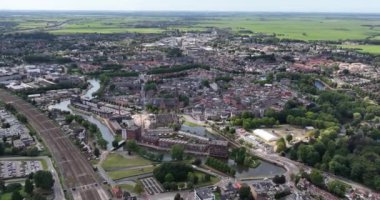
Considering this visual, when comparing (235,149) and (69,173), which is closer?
(69,173)

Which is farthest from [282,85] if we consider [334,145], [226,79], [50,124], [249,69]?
[50,124]

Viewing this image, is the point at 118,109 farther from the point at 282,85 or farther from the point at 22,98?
the point at 282,85

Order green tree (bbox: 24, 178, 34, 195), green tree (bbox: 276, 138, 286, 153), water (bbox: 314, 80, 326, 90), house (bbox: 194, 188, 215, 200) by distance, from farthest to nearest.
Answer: water (bbox: 314, 80, 326, 90), green tree (bbox: 276, 138, 286, 153), green tree (bbox: 24, 178, 34, 195), house (bbox: 194, 188, 215, 200)

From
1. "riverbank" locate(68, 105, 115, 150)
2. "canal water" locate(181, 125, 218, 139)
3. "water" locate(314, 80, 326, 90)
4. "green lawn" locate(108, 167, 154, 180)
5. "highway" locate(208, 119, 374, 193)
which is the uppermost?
"green lawn" locate(108, 167, 154, 180)

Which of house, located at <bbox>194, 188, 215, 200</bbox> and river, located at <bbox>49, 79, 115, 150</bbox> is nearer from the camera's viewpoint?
house, located at <bbox>194, 188, 215, 200</bbox>

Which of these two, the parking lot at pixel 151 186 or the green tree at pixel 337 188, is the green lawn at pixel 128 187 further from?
the green tree at pixel 337 188

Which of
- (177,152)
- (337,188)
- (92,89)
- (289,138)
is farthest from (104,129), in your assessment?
(337,188)

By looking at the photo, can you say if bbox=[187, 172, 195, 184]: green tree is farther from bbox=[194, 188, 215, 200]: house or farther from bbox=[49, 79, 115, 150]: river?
bbox=[49, 79, 115, 150]: river

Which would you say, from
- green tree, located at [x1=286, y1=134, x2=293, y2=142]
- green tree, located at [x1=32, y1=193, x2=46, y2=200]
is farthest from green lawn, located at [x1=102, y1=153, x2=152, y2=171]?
green tree, located at [x1=286, y1=134, x2=293, y2=142]
